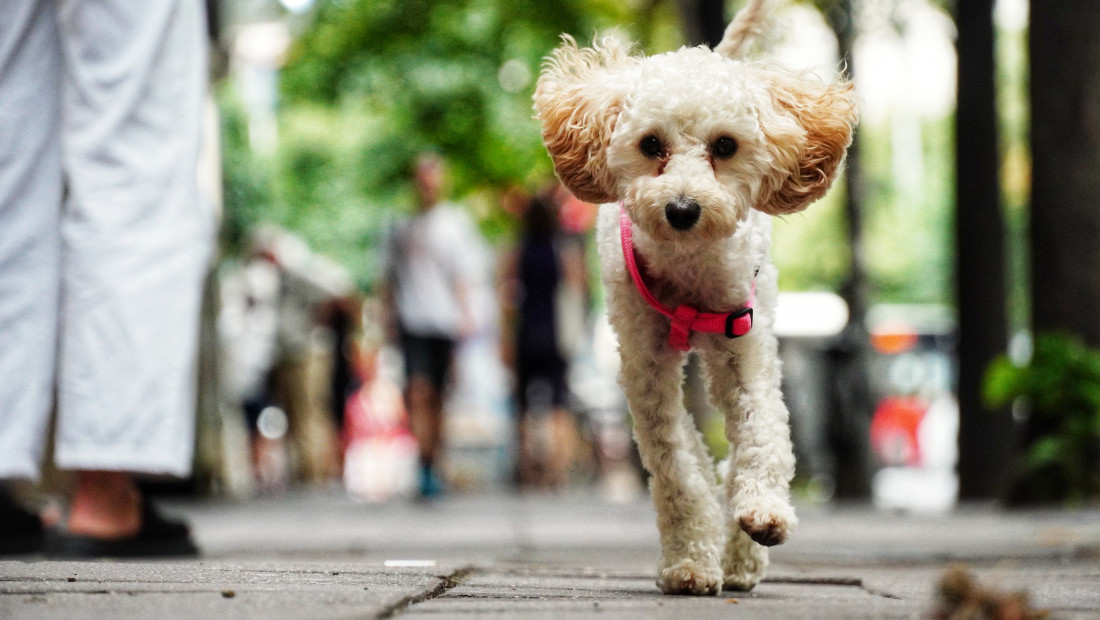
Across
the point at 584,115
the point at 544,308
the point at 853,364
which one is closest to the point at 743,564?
the point at 584,115

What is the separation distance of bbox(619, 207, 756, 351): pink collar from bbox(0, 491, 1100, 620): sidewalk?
2.22ft

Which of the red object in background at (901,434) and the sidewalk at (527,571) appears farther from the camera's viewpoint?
the red object in background at (901,434)

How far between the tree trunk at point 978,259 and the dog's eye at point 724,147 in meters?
8.19

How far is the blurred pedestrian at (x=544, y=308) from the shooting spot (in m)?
10.8

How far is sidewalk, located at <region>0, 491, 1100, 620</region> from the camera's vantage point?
8.65ft

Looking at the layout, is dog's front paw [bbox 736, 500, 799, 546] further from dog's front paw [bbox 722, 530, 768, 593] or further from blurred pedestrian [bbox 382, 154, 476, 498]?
blurred pedestrian [bbox 382, 154, 476, 498]

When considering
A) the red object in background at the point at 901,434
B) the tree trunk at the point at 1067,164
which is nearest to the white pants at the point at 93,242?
the tree trunk at the point at 1067,164

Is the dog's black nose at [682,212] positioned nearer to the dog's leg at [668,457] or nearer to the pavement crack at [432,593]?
the dog's leg at [668,457]

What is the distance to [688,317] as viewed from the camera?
3.50m

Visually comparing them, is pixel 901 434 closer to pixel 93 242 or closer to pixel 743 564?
pixel 743 564

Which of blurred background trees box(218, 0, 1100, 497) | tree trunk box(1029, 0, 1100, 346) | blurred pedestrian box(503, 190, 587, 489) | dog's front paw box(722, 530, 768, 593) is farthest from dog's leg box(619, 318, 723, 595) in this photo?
blurred pedestrian box(503, 190, 587, 489)

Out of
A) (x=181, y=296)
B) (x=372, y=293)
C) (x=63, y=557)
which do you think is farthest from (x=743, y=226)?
(x=372, y=293)

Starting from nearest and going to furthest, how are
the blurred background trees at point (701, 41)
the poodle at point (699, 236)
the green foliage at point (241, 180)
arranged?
the poodle at point (699, 236) < the blurred background trees at point (701, 41) < the green foliage at point (241, 180)

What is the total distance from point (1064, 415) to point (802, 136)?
554 centimetres
